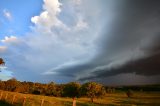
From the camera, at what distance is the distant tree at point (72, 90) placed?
498 feet

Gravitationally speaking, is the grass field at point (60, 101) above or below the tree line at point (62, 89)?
below

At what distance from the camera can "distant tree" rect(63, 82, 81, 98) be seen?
5971 inches

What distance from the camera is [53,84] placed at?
163 metres

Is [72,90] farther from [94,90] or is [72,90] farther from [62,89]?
[94,90]

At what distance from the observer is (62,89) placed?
158625mm

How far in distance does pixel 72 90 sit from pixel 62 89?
7.97 meters

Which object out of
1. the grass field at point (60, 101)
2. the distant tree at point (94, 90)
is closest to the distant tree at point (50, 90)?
the distant tree at point (94, 90)

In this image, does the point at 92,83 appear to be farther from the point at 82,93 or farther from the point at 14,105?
the point at 14,105

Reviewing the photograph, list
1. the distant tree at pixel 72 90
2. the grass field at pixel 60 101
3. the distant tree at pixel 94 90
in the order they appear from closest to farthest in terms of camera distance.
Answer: the grass field at pixel 60 101 → the distant tree at pixel 94 90 → the distant tree at pixel 72 90

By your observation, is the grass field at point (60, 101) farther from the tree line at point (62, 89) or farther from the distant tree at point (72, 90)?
the distant tree at point (72, 90)

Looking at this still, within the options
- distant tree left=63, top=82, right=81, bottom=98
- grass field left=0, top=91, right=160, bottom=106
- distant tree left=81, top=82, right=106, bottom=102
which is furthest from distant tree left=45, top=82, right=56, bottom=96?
grass field left=0, top=91, right=160, bottom=106

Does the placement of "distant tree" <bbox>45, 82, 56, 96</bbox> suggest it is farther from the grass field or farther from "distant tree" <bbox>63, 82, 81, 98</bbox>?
the grass field

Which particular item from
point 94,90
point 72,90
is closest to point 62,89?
point 72,90

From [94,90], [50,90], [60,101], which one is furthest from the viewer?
[50,90]
